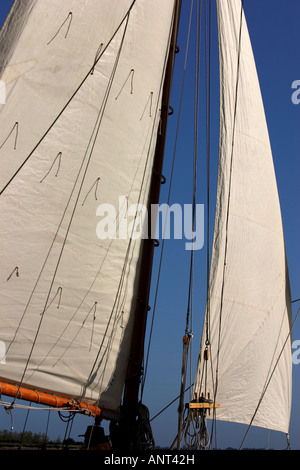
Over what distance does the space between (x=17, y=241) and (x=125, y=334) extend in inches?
96.6

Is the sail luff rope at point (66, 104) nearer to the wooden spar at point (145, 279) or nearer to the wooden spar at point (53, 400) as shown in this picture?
the wooden spar at point (145, 279)

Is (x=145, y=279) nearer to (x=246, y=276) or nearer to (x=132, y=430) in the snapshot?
(x=246, y=276)

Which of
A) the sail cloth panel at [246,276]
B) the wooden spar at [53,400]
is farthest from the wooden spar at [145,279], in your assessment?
the sail cloth panel at [246,276]

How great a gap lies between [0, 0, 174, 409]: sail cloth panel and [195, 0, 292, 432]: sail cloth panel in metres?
1.46

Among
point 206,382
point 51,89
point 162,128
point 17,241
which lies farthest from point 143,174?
point 206,382

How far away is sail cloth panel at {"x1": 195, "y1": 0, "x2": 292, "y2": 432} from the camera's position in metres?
8.70

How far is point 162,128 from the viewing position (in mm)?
10750

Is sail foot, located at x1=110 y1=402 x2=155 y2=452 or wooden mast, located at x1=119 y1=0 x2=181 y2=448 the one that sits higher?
wooden mast, located at x1=119 y1=0 x2=181 y2=448

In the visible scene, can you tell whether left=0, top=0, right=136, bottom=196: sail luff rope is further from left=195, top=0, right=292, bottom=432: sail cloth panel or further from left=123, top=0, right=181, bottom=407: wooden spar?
left=195, top=0, right=292, bottom=432: sail cloth panel

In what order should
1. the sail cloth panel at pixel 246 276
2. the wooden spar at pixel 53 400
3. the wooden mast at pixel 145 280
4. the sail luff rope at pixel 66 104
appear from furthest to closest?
the wooden mast at pixel 145 280 → the sail cloth panel at pixel 246 276 → the sail luff rope at pixel 66 104 → the wooden spar at pixel 53 400

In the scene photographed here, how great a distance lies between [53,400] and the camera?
8.23m

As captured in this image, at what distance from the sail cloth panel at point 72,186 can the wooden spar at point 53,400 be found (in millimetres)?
127

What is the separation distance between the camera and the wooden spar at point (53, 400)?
7.77 metres

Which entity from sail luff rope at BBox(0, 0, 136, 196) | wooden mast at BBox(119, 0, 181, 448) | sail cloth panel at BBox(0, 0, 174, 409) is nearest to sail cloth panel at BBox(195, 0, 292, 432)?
wooden mast at BBox(119, 0, 181, 448)
